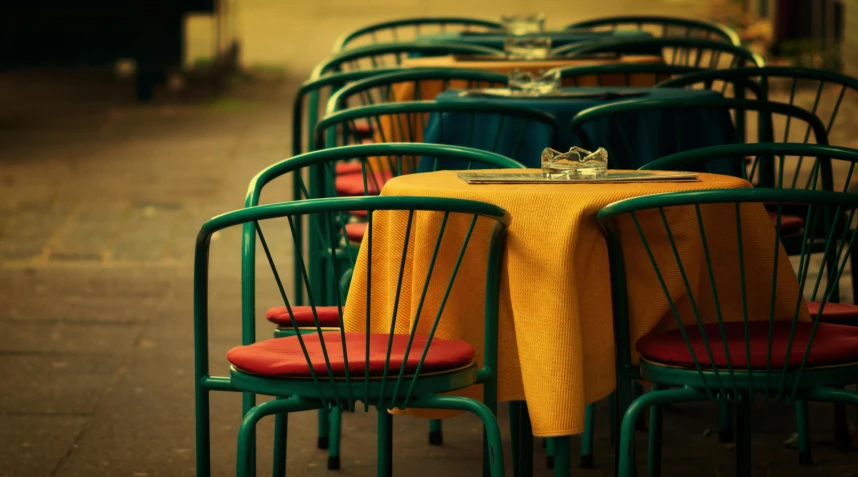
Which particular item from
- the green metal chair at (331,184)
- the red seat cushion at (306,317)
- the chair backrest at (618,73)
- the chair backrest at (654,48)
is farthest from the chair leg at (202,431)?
the chair backrest at (654,48)

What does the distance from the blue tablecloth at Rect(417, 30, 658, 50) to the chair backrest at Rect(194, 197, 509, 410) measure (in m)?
3.80

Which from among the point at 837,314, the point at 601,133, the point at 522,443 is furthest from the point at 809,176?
the point at 522,443

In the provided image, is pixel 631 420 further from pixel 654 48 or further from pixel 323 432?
pixel 654 48

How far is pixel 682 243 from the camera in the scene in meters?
2.89

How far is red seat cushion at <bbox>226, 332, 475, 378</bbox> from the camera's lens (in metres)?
2.65

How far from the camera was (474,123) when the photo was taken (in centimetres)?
416

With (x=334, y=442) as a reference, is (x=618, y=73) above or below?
above

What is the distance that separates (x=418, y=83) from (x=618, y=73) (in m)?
0.83

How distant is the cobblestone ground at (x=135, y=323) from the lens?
3855 mm

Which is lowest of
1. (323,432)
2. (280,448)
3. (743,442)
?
(323,432)

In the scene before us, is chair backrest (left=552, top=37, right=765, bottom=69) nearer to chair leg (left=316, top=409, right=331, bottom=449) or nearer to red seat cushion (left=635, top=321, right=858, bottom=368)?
chair leg (left=316, top=409, right=331, bottom=449)

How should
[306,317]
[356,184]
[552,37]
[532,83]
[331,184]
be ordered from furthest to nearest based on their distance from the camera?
[552,37] < [356,184] < [532,83] < [331,184] < [306,317]

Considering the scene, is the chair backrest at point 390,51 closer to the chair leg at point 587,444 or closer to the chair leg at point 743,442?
the chair leg at point 587,444

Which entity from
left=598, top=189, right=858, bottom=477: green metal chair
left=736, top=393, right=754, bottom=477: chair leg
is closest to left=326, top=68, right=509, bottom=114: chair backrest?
left=598, top=189, right=858, bottom=477: green metal chair
